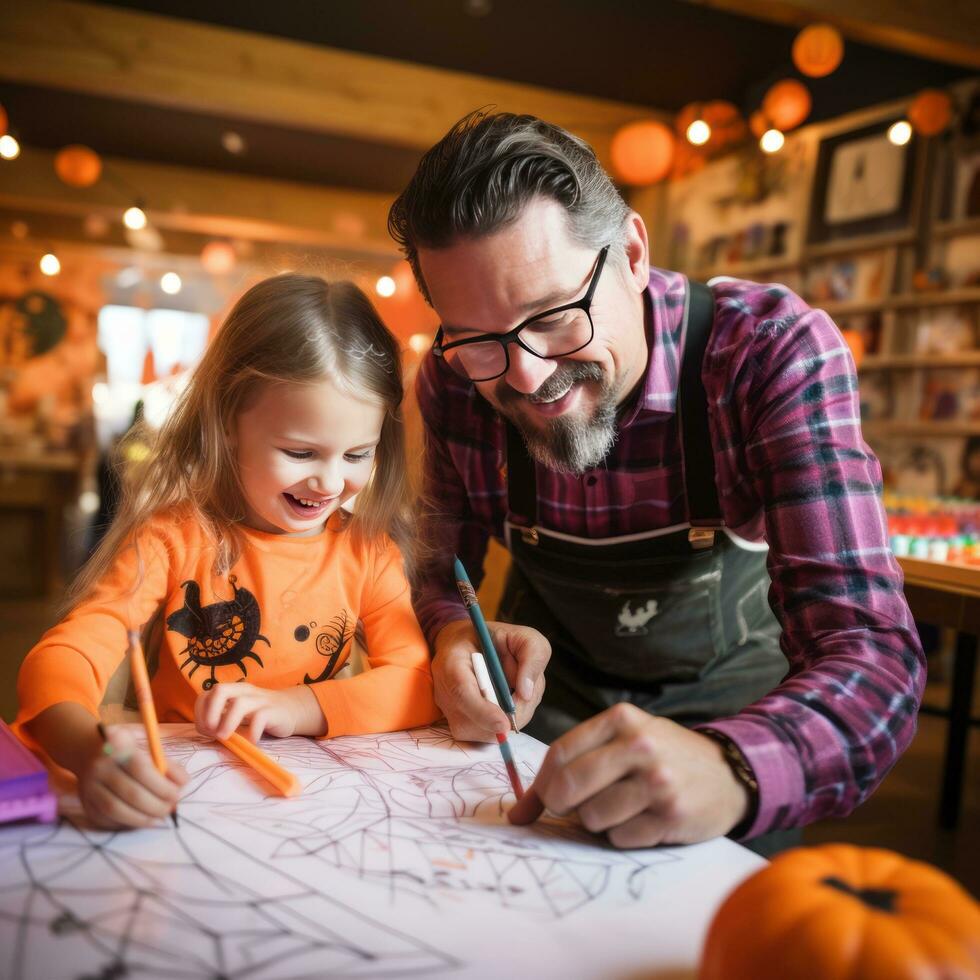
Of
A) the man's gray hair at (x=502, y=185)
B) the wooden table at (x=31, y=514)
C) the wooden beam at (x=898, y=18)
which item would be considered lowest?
the wooden table at (x=31, y=514)

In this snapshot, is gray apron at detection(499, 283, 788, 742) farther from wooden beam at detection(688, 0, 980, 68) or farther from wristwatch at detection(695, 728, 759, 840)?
wooden beam at detection(688, 0, 980, 68)

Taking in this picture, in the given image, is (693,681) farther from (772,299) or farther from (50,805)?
(50,805)

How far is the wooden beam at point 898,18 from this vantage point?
4051 millimetres

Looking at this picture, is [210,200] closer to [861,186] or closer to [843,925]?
[861,186]

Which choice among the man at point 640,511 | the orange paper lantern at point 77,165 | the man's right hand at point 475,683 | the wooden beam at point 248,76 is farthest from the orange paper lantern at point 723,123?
the man's right hand at point 475,683

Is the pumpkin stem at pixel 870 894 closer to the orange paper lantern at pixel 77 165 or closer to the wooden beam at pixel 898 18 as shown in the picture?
the wooden beam at pixel 898 18

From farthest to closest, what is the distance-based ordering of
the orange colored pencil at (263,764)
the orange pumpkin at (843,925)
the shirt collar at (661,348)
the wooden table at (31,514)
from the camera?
the wooden table at (31,514), the shirt collar at (661,348), the orange colored pencil at (263,764), the orange pumpkin at (843,925)

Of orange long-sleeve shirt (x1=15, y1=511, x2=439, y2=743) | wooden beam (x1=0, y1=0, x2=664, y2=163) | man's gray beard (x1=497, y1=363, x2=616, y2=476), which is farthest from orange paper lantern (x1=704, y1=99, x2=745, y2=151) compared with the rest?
orange long-sleeve shirt (x1=15, y1=511, x2=439, y2=743)

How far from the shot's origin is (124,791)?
0.67m

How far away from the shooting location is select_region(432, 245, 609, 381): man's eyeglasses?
105 cm

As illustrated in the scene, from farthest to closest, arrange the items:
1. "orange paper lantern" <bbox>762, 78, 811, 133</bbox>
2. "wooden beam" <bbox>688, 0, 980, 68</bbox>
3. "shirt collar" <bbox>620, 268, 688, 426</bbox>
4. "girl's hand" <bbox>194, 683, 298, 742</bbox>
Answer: "orange paper lantern" <bbox>762, 78, 811, 133</bbox>, "wooden beam" <bbox>688, 0, 980, 68</bbox>, "shirt collar" <bbox>620, 268, 688, 426</bbox>, "girl's hand" <bbox>194, 683, 298, 742</bbox>

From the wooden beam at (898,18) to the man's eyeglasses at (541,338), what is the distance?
3665mm

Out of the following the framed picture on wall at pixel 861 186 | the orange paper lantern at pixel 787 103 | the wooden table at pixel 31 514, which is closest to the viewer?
the orange paper lantern at pixel 787 103

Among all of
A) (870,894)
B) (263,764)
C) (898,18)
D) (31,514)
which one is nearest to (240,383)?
(263,764)
